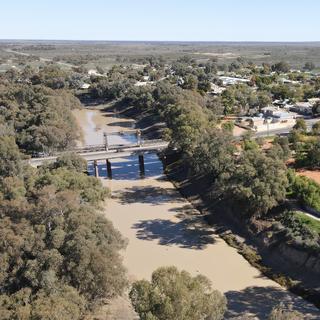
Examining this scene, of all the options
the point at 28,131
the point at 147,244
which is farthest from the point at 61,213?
the point at 28,131

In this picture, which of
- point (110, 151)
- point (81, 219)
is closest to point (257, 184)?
point (81, 219)

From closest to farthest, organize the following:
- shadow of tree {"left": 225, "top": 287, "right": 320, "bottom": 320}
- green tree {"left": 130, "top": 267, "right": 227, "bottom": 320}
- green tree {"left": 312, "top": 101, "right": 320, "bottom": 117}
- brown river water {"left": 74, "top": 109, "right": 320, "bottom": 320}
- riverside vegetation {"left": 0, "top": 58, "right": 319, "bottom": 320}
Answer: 1. green tree {"left": 130, "top": 267, "right": 227, "bottom": 320}
2. riverside vegetation {"left": 0, "top": 58, "right": 319, "bottom": 320}
3. shadow of tree {"left": 225, "top": 287, "right": 320, "bottom": 320}
4. brown river water {"left": 74, "top": 109, "right": 320, "bottom": 320}
5. green tree {"left": 312, "top": 101, "right": 320, "bottom": 117}

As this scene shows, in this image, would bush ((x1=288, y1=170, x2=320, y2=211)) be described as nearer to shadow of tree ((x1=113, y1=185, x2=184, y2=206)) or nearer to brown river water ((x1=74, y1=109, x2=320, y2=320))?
brown river water ((x1=74, y1=109, x2=320, y2=320))

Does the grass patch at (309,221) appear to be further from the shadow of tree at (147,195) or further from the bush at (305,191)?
the shadow of tree at (147,195)

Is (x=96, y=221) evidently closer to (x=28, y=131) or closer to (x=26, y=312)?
(x=26, y=312)

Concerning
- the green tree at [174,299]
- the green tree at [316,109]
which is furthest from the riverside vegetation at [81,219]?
the green tree at [316,109]

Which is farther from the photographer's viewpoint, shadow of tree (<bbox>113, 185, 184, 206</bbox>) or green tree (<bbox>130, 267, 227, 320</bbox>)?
shadow of tree (<bbox>113, 185, 184, 206</bbox>)

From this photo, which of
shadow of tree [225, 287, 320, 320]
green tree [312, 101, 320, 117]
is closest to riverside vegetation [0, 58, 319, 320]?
shadow of tree [225, 287, 320, 320]
